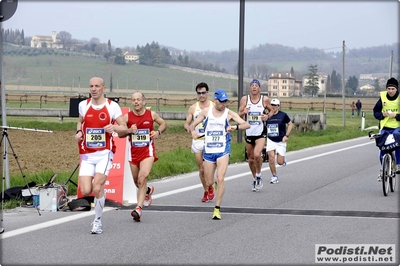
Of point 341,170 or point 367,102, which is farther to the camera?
point 367,102

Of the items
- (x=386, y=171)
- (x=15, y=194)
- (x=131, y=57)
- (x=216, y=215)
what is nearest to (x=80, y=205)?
(x=15, y=194)

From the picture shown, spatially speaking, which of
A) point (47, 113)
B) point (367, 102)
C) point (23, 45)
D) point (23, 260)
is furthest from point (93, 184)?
point (23, 45)

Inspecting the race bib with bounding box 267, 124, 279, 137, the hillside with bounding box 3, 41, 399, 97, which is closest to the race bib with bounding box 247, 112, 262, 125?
the race bib with bounding box 267, 124, 279, 137

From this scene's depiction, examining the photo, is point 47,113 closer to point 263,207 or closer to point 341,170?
point 341,170

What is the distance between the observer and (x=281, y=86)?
117 m

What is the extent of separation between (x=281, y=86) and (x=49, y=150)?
293 feet

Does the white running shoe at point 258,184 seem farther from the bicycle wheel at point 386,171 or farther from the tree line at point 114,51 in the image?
the tree line at point 114,51

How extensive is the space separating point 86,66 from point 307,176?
13284 cm

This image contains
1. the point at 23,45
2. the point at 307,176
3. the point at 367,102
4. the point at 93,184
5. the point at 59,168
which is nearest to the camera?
the point at 93,184

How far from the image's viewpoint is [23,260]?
9.10 m

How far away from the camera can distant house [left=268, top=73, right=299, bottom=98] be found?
4321 inches

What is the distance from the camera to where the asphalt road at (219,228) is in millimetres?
9312

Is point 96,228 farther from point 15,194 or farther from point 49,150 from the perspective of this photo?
point 49,150

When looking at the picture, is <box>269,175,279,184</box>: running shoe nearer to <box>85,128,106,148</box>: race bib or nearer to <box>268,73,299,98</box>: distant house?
<box>85,128,106,148</box>: race bib
